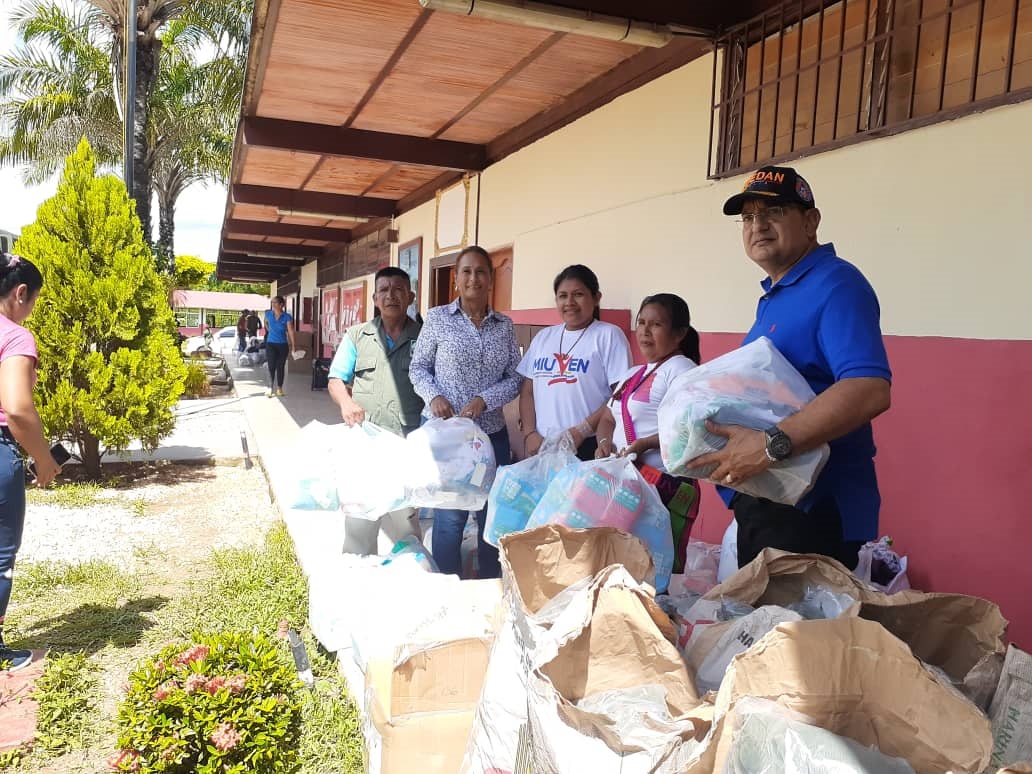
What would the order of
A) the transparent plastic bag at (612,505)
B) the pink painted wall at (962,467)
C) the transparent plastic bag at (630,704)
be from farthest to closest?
the pink painted wall at (962,467), the transparent plastic bag at (612,505), the transparent plastic bag at (630,704)

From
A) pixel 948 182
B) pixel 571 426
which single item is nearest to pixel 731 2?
pixel 948 182

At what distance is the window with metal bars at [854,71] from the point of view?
2.63 m

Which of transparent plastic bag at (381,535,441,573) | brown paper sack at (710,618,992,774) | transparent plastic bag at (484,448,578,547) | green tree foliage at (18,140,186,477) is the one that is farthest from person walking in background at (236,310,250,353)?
brown paper sack at (710,618,992,774)

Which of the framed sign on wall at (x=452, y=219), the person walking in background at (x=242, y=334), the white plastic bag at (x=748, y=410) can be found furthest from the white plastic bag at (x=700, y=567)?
the person walking in background at (x=242, y=334)

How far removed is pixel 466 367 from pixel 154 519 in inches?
142

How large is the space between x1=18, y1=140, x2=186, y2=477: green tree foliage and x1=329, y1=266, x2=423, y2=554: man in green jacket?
3.80 m

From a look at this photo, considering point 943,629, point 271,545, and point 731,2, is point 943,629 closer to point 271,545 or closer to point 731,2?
point 731,2

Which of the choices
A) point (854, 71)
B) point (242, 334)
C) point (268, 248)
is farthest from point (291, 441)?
point (242, 334)

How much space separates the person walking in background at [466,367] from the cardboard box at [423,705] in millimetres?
1415

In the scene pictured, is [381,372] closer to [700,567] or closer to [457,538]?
[457,538]

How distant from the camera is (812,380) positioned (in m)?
1.73

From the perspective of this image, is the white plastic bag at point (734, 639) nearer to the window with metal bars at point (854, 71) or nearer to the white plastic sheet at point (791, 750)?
the white plastic sheet at point (791, 750)

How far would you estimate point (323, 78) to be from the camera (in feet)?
16.4

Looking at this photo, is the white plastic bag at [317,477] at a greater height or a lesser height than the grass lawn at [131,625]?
greater
